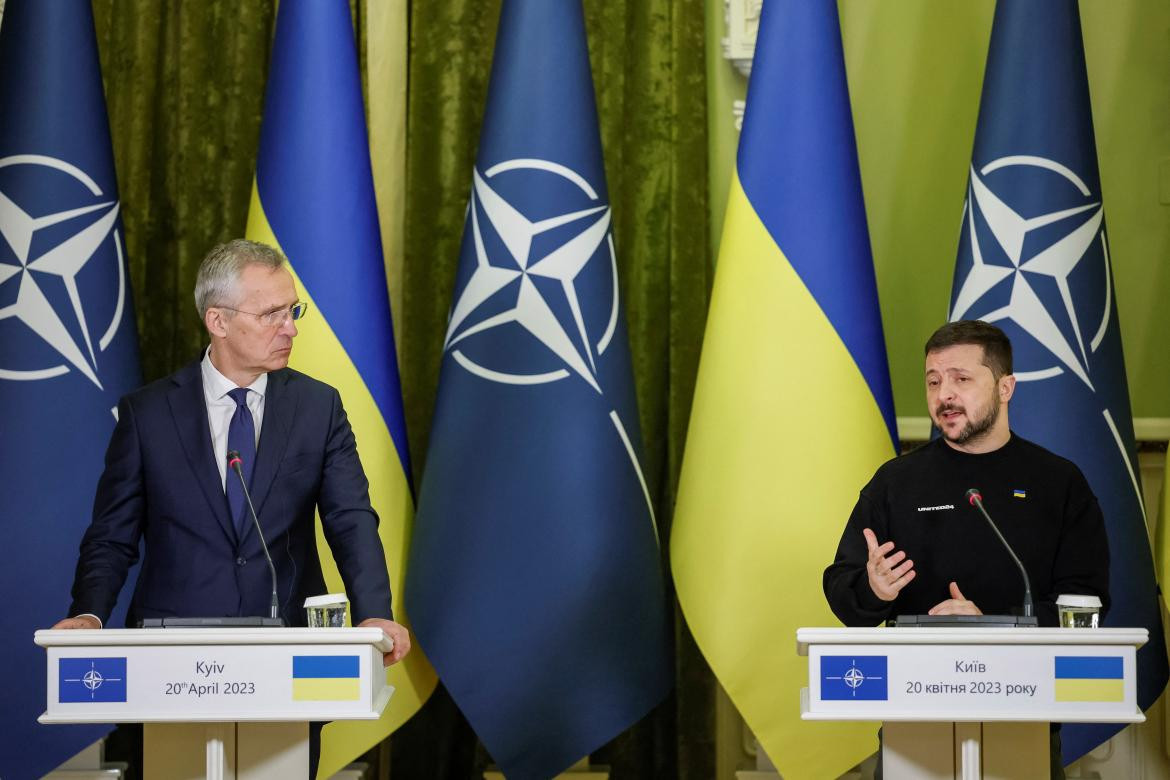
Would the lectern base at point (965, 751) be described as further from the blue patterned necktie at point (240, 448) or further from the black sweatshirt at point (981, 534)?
the blue patterned necktie at point (240, 448)

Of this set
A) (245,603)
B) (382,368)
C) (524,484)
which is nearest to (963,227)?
(524,484)

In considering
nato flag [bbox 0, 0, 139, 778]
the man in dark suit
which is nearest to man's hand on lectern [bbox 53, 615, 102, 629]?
the man in dark suit

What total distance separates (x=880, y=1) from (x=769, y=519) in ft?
6.28

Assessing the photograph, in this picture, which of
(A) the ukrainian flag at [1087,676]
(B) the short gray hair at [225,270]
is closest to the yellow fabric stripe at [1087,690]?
(A) the ukrainian flag at [1087,676]

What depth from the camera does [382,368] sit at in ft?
13.0

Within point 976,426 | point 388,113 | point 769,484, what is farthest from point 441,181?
point 976,426

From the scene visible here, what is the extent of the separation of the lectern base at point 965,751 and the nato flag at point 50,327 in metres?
2.15

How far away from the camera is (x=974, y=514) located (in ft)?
10.0

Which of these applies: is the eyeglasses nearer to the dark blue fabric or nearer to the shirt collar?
the shirt collar

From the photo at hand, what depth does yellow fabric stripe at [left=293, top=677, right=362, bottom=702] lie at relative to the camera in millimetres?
2322

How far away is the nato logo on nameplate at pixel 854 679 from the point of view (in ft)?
7.67

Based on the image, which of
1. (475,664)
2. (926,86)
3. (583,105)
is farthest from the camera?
(926,86)

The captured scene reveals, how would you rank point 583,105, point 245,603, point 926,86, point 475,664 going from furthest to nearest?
point 926,86, point 583,105, point 475,664, point 245,603

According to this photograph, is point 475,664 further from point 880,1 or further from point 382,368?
point 880,1
